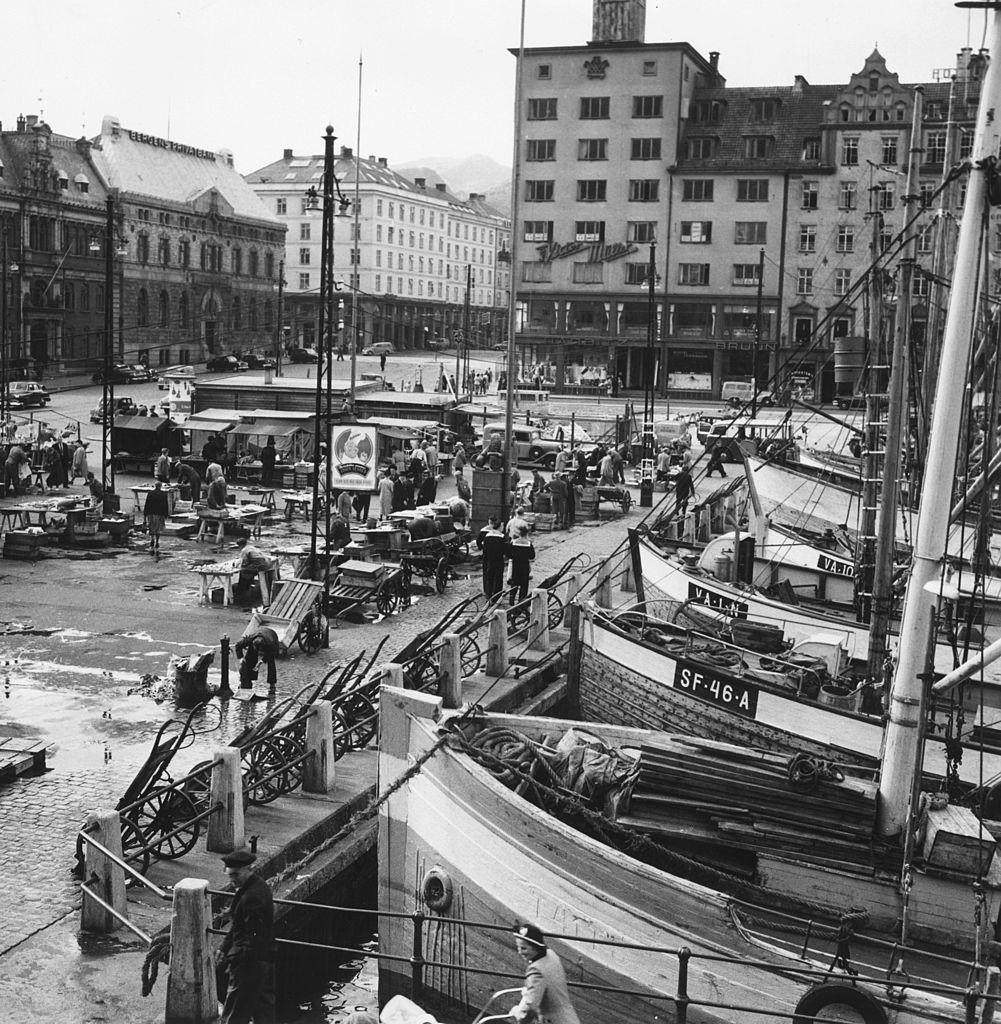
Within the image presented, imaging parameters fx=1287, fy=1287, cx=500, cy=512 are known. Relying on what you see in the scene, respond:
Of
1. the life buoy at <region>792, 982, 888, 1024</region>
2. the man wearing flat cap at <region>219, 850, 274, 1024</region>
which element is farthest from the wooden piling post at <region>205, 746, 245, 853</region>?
the life buoy at <region>792, 982, 888, 1024</region>

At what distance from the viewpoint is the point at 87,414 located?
66.1 meters

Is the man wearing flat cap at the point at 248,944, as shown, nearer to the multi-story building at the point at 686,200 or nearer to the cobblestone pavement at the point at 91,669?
the cobblestone pavement at the point at 91,669

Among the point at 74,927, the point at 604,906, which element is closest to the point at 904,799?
the point at 604,906

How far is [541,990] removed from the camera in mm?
8375

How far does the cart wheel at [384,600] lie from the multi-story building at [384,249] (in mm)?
91185

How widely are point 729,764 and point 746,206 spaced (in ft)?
228

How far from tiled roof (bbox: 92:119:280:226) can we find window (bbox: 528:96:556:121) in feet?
110

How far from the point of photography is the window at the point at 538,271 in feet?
266

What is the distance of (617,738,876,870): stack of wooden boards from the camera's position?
11.8 meters

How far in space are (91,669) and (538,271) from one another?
6458cm

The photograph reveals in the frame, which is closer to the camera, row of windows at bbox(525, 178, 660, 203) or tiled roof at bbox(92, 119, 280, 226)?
row of windows at bbox(525, 178, 660, 203)

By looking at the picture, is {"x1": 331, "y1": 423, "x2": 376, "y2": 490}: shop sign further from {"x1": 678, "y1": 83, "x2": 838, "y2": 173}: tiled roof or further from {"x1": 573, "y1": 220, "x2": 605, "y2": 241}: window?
{"x1": 678, "y1": 83, "x2": 838, "y2": 173}: tiled roof

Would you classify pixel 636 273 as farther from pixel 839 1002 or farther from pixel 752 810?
pixel 839 1002

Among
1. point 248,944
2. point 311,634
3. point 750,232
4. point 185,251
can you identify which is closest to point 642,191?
point 750,232
